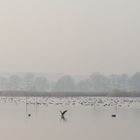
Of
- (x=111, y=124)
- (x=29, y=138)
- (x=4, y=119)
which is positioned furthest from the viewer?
(x=4, y=119)

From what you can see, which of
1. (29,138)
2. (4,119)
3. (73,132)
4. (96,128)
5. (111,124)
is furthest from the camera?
(4,119)

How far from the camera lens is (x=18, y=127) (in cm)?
2195

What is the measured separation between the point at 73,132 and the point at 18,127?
3130 mm

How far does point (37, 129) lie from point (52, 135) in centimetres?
169

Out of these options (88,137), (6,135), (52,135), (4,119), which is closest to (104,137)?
(88,137)

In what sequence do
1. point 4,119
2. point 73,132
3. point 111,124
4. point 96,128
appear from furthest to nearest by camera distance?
1. point 4,119
2. point 111,124
3. point 96,128
4. point 73,132

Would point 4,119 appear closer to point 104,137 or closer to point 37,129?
point 37,129

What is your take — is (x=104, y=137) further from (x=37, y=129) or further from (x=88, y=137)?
(x=37, y=129)

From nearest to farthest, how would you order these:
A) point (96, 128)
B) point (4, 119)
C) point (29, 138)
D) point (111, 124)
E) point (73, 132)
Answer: point (29, 138)
point (73, 132)
point (96, 128)
point (111, 124)
point (4, 119)

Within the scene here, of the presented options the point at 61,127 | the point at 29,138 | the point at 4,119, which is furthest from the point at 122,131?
the point at 4,119

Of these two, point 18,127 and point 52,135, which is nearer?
point 52,135

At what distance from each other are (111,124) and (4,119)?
5958mm

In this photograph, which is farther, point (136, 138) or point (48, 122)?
point (48, 122)

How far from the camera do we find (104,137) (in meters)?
19.1
